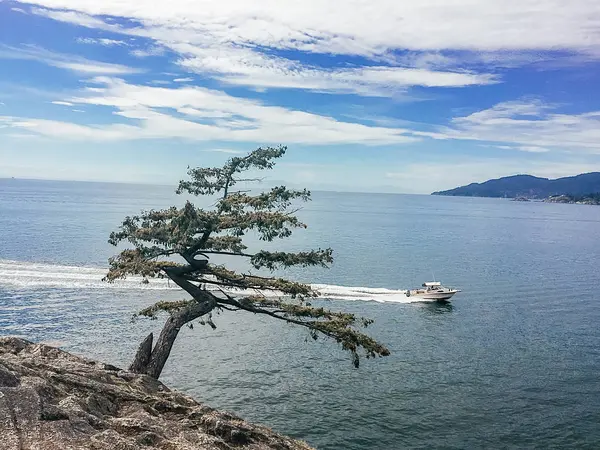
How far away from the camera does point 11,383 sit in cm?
1318

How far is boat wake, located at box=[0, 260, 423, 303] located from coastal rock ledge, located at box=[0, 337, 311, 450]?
40.0 m

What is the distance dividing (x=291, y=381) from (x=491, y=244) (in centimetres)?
9410

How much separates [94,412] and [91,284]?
170 feet

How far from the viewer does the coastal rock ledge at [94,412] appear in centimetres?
1162

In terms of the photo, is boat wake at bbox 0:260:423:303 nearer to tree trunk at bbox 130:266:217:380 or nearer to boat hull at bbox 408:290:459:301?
boat hull at bbox 408:290:459:301

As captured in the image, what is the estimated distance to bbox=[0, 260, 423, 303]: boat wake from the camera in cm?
5938

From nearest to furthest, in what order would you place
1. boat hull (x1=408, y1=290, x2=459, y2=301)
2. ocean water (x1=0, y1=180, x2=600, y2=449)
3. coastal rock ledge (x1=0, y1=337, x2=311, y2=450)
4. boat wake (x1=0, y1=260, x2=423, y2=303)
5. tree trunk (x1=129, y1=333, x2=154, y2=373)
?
coastal rock ledge (x1=0, y1=337, x2=311, y2=450) → tree trunk (x1=129, y1=333, x2=154, y2=373) → ocean water (x1=0, y1=180, x2=600, y2=449) → boat wake (x1=0, y1=260, x2=423, y2=303) → boat hull (x1=408, y1=290, x2=459, y2=301)

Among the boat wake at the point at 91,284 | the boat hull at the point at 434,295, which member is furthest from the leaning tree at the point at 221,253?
the boat hull at the point at 434,295

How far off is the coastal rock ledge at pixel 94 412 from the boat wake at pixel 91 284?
3997 centimetres

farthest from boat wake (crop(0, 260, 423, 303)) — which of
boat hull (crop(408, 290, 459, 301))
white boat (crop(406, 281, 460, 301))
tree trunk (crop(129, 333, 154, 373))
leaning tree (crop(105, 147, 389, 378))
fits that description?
tree trunk (crop(129, 333, 154, 373))

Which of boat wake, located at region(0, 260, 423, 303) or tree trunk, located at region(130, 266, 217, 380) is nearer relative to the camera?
tree trunk, located at region(130, 266, 217, 380)

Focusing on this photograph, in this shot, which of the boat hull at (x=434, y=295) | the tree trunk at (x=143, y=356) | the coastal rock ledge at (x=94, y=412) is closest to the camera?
the coastal rock ledge at (x=94, y=412)

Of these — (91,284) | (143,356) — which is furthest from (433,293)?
(143,356)

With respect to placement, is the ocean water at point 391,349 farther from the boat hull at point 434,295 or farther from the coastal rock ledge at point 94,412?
the coastal rock ledge at point 94,412
